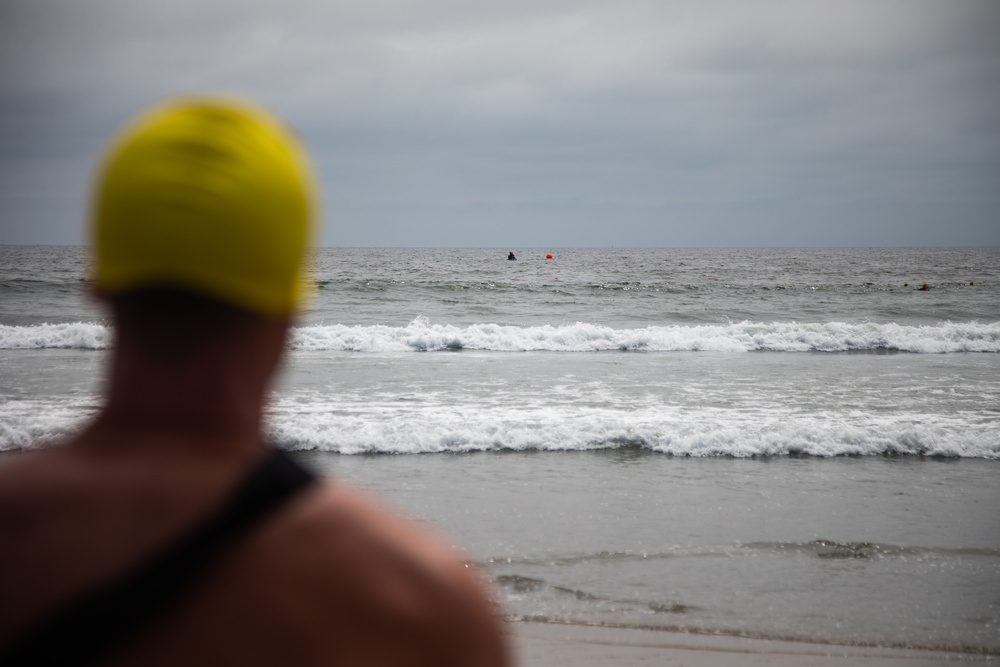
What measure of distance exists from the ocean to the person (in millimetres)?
239

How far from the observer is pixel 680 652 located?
486 cm

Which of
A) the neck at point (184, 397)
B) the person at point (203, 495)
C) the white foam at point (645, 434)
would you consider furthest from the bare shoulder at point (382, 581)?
the white foam at point (645, 434)

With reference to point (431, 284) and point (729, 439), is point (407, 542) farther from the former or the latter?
point (431, 284)

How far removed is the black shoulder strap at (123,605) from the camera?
2.60 ft

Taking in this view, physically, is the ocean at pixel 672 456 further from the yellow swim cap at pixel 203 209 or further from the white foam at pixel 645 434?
the yellow swim cap at pixel 203 209

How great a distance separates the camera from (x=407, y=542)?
2.90ft

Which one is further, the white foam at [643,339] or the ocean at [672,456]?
the white foam at [643,339]

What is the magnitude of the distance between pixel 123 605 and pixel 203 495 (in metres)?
0.13

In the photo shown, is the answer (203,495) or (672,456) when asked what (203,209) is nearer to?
(203,495)

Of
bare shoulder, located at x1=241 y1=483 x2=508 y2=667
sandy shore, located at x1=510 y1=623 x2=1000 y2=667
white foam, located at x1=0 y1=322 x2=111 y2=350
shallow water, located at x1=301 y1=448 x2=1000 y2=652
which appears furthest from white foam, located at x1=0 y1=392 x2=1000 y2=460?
white foam, located at x1=0 y1=322 x2=111 y2=350

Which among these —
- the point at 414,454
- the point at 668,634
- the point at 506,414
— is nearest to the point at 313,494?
the point at 668,634

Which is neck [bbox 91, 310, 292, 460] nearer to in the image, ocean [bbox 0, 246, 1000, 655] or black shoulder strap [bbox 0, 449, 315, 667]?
black shoulder strap [bbox 0, 449, 315, 667]

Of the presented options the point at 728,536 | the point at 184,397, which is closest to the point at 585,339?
the point at 728,536

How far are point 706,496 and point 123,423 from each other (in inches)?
311
